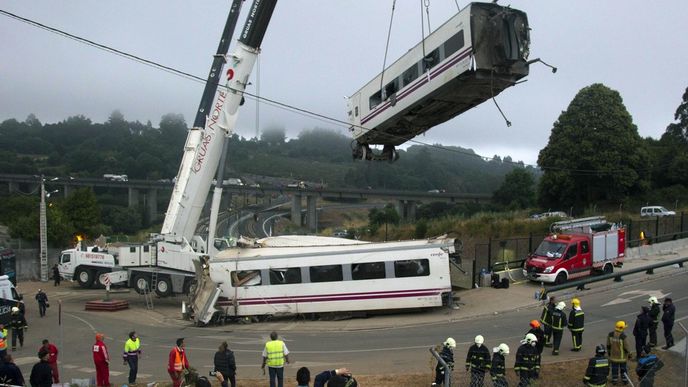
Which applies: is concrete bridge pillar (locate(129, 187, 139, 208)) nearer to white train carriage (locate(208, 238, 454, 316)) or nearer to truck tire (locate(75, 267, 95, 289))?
truck tire (locate(75, 267, 95, 289))

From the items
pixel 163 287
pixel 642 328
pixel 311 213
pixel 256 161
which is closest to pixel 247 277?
pixel 163 287

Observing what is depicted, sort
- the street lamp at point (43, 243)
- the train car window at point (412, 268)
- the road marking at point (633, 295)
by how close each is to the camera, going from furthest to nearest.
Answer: the street lamp at point (43, 243) → the road marking at point (633, 295) → the train car window at point (412, 268)

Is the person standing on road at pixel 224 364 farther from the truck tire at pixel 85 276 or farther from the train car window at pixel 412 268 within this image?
the truck tire at pixel 85 276

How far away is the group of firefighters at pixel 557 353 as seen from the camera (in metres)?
10.8

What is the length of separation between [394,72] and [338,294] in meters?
8.31

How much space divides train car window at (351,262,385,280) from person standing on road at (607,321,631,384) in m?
9.19

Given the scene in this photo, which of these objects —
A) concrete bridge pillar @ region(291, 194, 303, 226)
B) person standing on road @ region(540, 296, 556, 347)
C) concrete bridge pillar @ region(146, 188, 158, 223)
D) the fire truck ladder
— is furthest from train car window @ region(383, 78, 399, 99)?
concrete bridge pillar @ region(146, 188, 158, 223)

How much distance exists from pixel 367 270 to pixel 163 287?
40.5ft

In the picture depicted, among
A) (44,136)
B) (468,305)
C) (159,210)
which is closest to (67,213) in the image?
(468,305)

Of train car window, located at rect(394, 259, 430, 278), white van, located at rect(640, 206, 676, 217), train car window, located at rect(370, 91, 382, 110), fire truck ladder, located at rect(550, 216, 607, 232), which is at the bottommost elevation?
train car window, located at rect(394, 259, 430, 278)

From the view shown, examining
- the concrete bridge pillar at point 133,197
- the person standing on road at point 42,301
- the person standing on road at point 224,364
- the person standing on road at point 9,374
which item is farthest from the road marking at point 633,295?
the concrete bridge pillar at point 133,197

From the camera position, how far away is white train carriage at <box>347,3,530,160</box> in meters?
14.3

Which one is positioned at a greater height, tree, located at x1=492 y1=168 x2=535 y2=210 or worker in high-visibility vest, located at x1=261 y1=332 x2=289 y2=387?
tree, located at x1=492 y1=168 x2=535 y2=210

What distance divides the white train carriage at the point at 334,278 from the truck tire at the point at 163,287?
7.37 m
